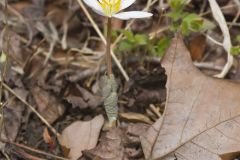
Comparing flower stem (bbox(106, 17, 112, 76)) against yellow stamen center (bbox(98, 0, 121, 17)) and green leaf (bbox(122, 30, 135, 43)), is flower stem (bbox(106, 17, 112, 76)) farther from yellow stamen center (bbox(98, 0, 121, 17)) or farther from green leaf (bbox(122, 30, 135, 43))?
green leaf (bbox(122, 30, 135, 43))

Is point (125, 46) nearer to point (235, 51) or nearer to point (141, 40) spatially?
point (141, 40)

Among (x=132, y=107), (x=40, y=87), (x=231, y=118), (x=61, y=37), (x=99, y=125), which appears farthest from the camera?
(x=61, y=37)

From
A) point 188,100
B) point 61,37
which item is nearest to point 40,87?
point 61,37

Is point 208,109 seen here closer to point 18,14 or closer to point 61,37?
point 61,37

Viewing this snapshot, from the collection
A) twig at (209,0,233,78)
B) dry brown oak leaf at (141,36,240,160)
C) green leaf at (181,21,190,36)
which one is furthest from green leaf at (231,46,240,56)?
dry brown oak leaf at (141,36,240,160)

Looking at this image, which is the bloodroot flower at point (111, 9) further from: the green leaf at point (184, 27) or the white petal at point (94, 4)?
the green leaf at point (184, 27)

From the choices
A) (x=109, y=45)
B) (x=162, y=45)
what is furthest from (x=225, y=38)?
(x=109, y=45)

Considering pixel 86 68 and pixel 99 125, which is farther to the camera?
Answer: pixel 86 68
